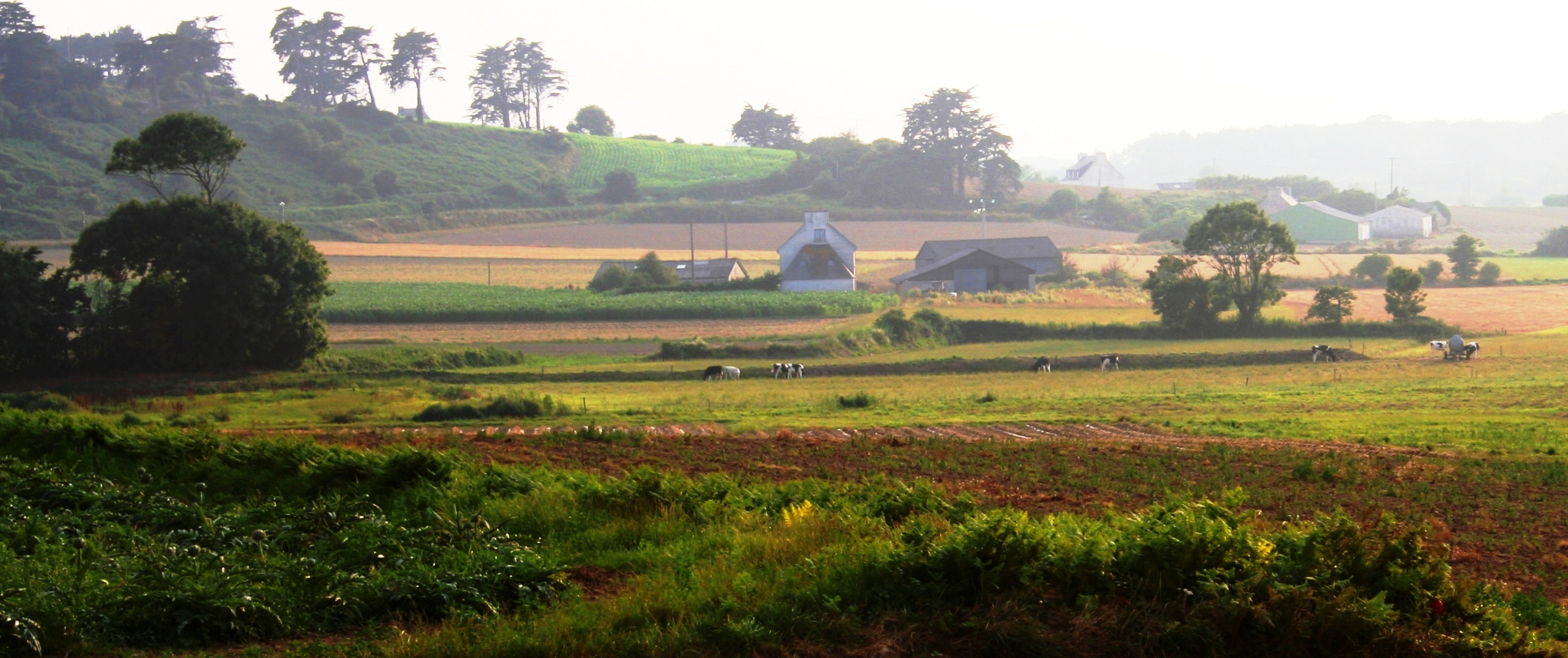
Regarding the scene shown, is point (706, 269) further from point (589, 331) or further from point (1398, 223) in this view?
point (1398, 223)

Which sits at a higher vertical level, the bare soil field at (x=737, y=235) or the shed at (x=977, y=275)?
the bare soil field at (x=737, y=235)

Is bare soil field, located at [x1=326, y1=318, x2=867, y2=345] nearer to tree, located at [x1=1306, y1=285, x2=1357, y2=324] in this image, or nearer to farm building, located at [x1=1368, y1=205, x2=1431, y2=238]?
tree, located at [x1=1306, y1=285, x2=1357, y2=324]

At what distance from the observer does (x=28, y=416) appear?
1855 centimetres

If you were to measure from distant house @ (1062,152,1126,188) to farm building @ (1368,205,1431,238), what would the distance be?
52.4m

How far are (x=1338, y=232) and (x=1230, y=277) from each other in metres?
66.7

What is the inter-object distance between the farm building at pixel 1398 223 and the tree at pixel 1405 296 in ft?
240

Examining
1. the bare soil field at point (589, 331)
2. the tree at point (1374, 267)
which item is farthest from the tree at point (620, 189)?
the tree at point (1374, 267)

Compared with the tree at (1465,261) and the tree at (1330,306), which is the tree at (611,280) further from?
the tree at (1465,261)

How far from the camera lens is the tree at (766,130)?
170250 mm

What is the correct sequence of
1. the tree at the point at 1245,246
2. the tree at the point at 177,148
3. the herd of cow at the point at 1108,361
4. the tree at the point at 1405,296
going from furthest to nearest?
the tree at the point at 1245,246
the tree at the point at 1405,296
the herd of cow at the point at 1108,361
the tree at the point at 177,148

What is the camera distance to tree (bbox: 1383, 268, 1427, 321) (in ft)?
176

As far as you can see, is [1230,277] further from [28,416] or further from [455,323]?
[28,416]

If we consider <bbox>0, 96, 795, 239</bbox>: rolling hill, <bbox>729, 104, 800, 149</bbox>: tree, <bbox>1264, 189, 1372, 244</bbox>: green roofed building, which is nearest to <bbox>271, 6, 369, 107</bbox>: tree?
<bbox>0, 96, 795, 239</bbox>: rolling hill

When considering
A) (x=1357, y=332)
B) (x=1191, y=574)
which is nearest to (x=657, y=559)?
(x=1191, y=574)
